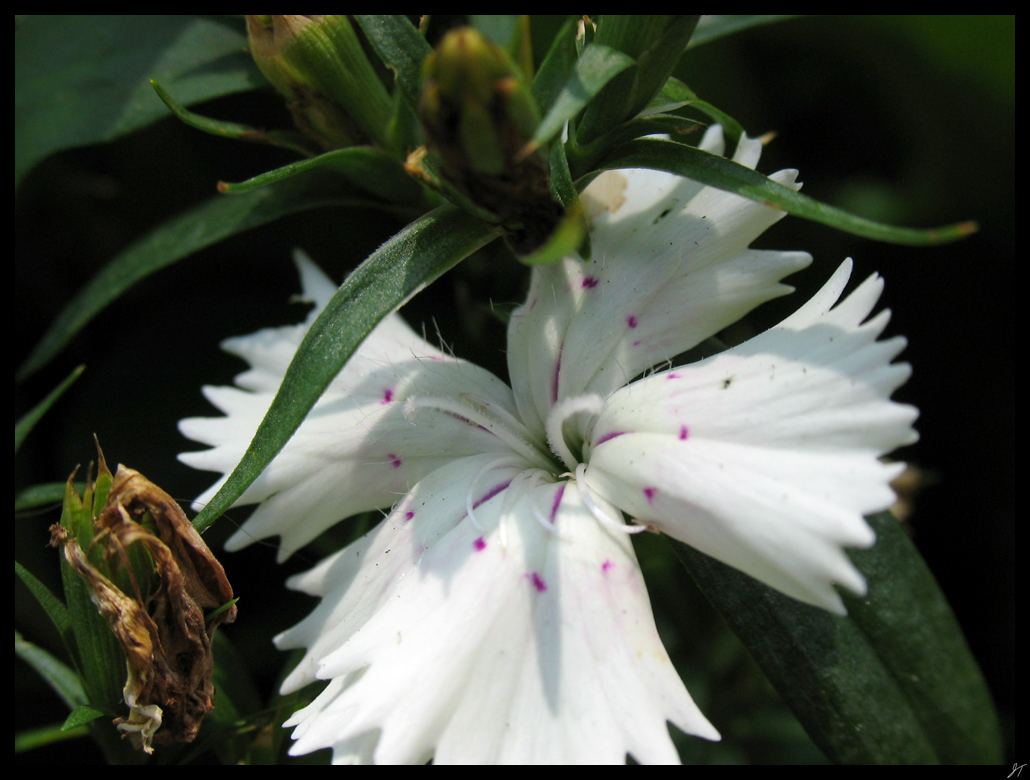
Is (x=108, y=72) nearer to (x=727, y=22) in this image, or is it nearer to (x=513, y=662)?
(x=727, y=22)

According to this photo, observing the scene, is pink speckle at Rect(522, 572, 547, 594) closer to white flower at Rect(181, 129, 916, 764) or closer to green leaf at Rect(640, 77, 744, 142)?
white flower at Rect(181, 129, 916, 764)

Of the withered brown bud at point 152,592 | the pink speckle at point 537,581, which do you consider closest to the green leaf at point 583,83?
the pink speckle at point 537,581

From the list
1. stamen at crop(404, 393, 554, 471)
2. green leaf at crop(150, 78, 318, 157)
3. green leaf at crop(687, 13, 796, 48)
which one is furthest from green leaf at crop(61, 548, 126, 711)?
green leaf at crop(687, 13, 796, 48)

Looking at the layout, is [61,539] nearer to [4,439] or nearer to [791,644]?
[4,439]

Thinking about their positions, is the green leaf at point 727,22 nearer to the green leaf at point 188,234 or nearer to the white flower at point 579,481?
the white flower at point 579,481

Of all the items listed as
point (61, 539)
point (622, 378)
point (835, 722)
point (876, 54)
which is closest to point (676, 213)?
point (622, 378)

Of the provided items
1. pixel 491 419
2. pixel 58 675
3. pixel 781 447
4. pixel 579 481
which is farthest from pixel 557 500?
pixel 58 675
